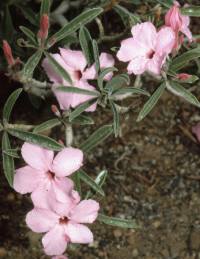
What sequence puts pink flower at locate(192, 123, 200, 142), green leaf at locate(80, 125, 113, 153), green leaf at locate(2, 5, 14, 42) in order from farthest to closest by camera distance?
pink flower at locate(192, 123, 200, 142) → green leaf at locate(2, 5, 14, 42) → green leaf at locate(80, 125, 113, 153)

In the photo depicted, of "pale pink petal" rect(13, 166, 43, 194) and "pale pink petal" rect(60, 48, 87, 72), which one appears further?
"pale pink petal" rect(60, 48, 87, 72)

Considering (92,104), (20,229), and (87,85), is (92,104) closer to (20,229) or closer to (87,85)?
(87,85)

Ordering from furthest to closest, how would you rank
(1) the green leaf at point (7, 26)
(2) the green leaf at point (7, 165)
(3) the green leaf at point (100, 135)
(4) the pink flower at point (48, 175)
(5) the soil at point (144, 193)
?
1. (5) the soil at point (144, 193)
2. (1) the green leaf at point (7, 26)
3. (3) the green leaf at point (100, 135)
4. (2) the green leaf at point (7, 165)
5. (4) the pink flower at point (48, 175)

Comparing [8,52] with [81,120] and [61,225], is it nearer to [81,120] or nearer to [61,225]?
[81,120]

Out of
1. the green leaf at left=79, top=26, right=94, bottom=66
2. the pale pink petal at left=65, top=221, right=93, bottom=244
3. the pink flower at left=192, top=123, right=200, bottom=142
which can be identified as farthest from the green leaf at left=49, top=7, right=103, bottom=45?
the pink flower at left=192, top=123, right=200, bottom=142

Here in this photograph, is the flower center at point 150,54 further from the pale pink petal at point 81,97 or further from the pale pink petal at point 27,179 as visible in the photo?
the pale pink petal at point 27,179

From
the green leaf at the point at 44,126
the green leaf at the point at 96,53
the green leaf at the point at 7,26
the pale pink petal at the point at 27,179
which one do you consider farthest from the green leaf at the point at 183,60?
the green leaf at the point at 7,26

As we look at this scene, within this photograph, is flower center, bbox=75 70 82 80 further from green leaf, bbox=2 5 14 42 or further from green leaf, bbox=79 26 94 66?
green leaf, bbox=2 5 14 42
